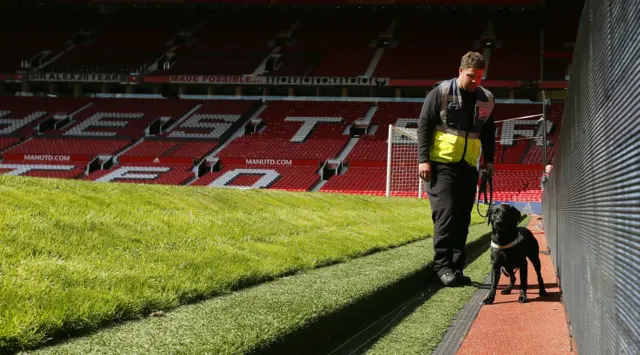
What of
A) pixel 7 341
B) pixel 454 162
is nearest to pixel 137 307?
pixel 7 341

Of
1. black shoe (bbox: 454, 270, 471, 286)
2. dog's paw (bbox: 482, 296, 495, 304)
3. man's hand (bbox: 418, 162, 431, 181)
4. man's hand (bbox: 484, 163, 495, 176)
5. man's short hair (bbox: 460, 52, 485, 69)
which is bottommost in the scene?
dog's paw (bbox: 482, 296, 495, 304)

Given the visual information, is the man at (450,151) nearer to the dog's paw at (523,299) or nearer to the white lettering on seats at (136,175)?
the dog's paw at (523,299)

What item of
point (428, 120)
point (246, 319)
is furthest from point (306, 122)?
point (246, 319)

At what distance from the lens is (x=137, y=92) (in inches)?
1912

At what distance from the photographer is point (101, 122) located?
42.0 m

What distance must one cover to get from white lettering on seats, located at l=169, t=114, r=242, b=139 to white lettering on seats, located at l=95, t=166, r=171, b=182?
4.51 meters

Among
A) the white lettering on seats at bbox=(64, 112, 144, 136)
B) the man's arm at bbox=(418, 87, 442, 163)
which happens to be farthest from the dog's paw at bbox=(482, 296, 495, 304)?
the white lettering on seats at bbox=(64, 112, 144, 136)

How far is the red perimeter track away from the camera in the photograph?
3.49 metres

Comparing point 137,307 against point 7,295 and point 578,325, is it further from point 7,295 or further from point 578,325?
point 578,325

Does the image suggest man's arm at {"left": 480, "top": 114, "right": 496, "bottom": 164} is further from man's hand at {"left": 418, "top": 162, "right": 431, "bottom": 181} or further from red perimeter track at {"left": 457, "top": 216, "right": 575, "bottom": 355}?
red perimeter track at {"left": 457, "top": 216, "right": 575, "bottom": 355}

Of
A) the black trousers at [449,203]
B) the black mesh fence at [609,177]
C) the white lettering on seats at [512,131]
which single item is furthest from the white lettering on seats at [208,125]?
the black mesh fence at [609,177]

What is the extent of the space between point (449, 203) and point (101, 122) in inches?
1569

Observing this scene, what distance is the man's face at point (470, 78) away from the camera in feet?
16.6

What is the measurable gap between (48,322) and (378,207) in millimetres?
10143
